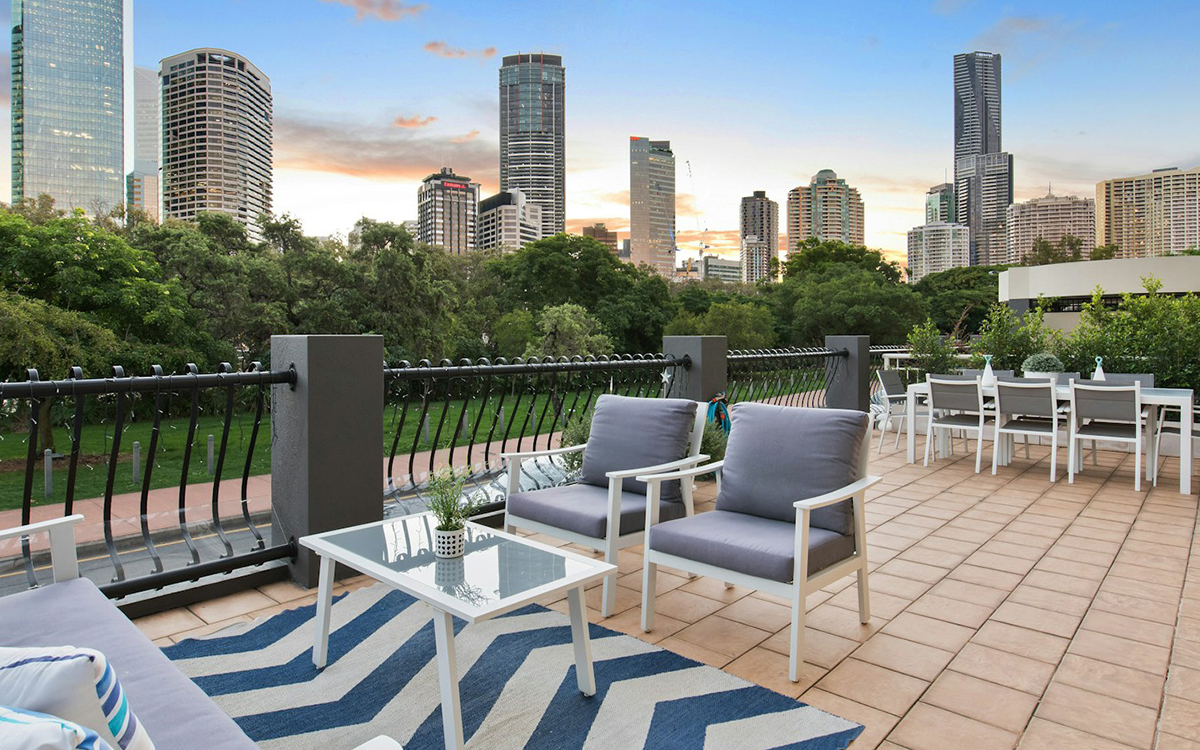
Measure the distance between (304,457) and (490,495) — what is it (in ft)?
4.70

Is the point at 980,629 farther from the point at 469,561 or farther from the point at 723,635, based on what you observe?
the point at 469,561

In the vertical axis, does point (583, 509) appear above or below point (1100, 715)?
above

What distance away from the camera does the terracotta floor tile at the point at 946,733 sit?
80.7 inches

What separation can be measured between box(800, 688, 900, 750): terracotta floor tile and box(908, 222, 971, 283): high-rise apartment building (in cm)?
7157

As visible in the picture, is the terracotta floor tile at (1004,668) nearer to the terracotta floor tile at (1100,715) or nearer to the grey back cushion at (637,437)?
the terracotta floor tile at (1100,715)

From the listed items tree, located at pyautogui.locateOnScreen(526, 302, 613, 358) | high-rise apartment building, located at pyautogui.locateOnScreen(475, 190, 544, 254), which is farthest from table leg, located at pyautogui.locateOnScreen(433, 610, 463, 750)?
high-rise apartment building, located at pyautogui.locateOnScreen(475, 190, 544, 254)

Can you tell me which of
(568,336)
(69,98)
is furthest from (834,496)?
(69,98)

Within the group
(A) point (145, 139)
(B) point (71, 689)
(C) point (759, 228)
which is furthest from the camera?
(C) point (759, 228)

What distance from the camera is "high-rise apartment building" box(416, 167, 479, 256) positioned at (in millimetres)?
55969

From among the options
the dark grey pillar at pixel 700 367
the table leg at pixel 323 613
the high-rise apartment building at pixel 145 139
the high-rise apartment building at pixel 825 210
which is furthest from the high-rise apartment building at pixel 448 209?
the table leg at pixel 323 613

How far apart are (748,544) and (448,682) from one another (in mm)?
1190

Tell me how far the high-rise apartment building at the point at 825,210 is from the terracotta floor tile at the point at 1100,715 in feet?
250

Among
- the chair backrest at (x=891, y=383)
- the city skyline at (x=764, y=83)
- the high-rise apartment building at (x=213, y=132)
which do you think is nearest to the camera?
the chair backrest at (x=891, y=383)

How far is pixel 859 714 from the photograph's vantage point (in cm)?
223
